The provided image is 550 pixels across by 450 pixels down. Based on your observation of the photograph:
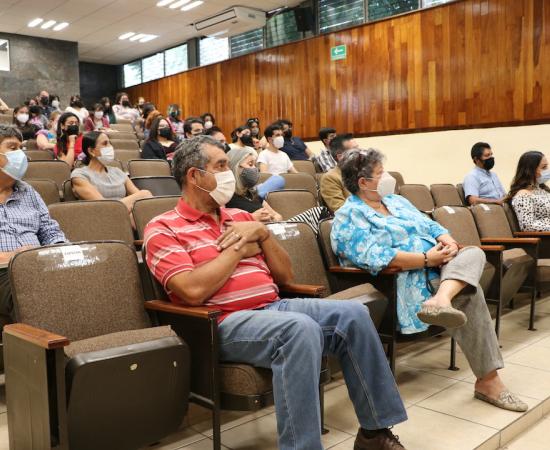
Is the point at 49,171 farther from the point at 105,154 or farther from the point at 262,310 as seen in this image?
the point at 262,310

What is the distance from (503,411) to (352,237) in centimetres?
88

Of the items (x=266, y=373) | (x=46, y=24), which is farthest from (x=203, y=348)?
(x=46, y=24)

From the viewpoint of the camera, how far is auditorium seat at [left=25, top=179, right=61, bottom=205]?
9.45 ft

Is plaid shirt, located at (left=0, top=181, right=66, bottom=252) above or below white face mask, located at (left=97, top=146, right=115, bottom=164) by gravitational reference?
below

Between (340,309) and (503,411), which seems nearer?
(340,309)

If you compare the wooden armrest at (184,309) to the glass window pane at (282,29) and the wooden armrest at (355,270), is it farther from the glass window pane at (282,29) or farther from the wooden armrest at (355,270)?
the glass window pane at (282,29)

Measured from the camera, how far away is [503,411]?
2.14 metres

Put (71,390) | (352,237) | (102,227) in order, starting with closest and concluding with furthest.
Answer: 1. (71,390)
2. (352,237)
3. (102,227)

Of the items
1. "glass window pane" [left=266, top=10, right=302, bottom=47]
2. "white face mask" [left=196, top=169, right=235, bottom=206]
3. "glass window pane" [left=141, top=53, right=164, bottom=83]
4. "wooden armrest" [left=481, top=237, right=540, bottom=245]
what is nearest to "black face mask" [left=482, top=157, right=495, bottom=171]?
"wooden armrest" [left=481, top=237, right=540, bottom=245]

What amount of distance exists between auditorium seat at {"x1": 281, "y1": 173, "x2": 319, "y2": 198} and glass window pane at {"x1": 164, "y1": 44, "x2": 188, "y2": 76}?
8.00 meters

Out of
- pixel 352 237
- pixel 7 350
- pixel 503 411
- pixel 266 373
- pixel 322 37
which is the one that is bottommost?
pixel 503 411

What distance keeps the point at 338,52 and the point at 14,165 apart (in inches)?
240

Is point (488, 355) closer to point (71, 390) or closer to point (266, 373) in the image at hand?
point (266, 373)

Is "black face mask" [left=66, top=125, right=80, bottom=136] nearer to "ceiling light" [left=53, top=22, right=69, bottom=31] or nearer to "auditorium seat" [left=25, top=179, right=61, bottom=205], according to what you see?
"auditorium seat" [left=25, top=179, right=61, bottom=205]
